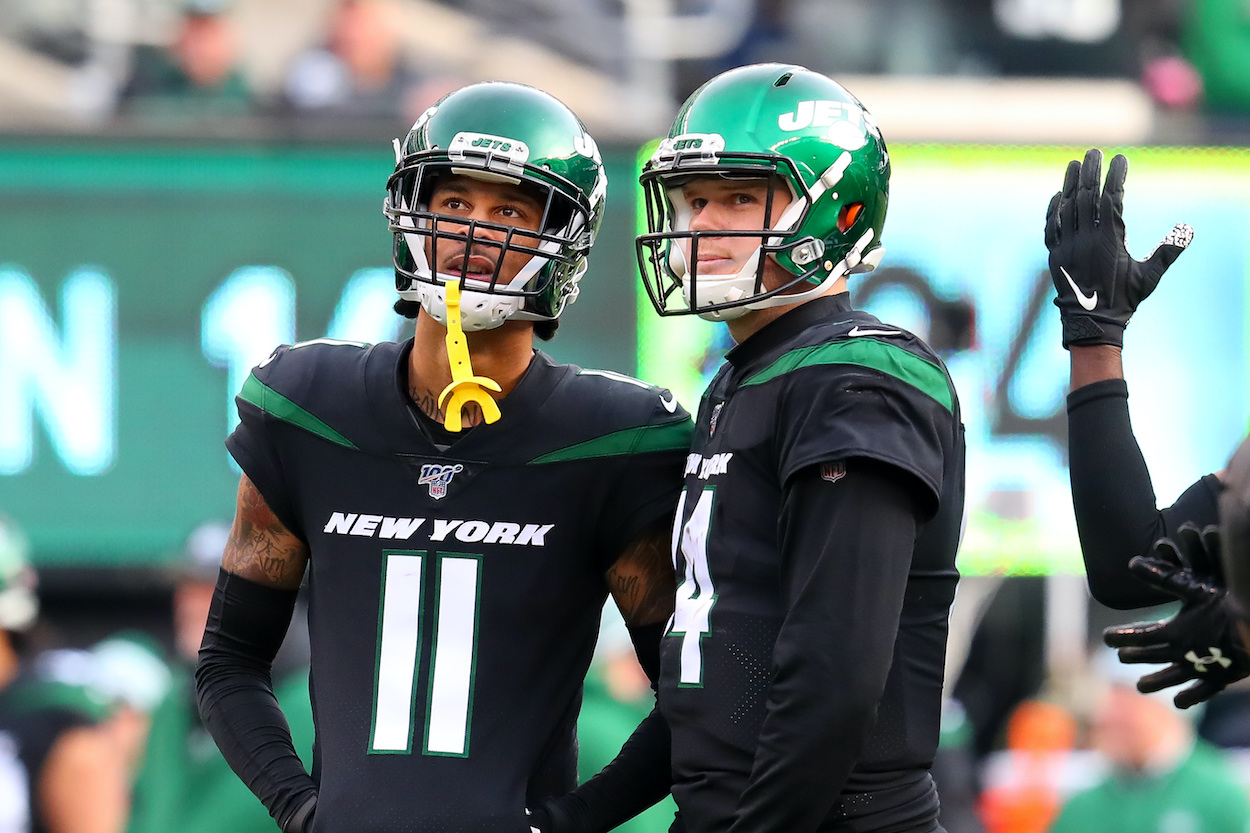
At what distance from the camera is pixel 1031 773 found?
7434mm

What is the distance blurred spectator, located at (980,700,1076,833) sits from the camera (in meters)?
7.29

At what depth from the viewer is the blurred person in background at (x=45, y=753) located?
608 cm

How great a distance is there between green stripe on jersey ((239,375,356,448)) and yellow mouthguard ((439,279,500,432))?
0.20m

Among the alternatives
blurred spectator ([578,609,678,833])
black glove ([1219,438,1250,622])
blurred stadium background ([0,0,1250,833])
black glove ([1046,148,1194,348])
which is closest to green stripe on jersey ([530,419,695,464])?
black glove ([1046,148,1194,348])

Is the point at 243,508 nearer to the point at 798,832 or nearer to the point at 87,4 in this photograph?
the point at 798,832

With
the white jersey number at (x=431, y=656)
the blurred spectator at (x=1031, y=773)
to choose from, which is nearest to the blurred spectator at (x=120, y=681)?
the blurred spectator at (x=1031, y=773)

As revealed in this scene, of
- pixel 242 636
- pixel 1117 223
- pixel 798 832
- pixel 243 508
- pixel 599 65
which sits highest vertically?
pixel 599 65

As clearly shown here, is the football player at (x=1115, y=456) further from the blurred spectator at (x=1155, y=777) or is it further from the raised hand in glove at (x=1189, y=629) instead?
the blurred spectator at (x=1155, y=777)

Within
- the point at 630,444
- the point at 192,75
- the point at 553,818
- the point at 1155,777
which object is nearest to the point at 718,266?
the point at 630,444

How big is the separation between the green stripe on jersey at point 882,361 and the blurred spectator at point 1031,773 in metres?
5.24

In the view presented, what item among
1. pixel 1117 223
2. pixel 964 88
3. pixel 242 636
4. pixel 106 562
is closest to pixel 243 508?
pixel 242 636

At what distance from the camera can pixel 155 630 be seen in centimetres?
775

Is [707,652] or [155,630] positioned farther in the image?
[155,630]

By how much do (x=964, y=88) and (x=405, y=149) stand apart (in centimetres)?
621
